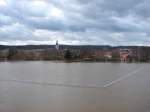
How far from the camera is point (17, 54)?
55688 mm

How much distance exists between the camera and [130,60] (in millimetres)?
49500

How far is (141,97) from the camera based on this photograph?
1023 centimetres

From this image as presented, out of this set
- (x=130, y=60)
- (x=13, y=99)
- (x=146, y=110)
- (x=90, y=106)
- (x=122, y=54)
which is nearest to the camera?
(x=146, y=110)

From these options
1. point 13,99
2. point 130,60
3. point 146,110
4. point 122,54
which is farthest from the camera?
point 122,54

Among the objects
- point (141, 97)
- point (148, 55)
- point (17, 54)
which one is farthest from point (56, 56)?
point (141, 97)

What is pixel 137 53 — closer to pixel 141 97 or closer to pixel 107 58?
pixel 107 58

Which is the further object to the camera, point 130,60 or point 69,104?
point 130,60

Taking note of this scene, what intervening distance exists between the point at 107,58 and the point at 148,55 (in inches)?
286

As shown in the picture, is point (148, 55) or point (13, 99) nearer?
point (13, 99)

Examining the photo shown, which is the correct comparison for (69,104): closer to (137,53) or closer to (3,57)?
(137,53)

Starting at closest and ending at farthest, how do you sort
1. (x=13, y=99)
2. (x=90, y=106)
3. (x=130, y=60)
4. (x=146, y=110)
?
(x=146, y=110) < (x=90, y=106) < (x=13, y=99) < (x=130, y=60)

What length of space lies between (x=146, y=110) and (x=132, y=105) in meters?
0.94

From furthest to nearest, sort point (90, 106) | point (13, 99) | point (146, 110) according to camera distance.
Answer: point (13, 99)
point (90, 106)
point (146, 110)

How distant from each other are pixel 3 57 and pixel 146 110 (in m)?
50.3
